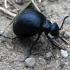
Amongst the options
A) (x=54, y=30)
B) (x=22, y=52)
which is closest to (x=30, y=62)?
(x=22, y=52)

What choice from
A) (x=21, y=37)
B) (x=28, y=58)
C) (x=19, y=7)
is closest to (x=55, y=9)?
(x=19, y=7)

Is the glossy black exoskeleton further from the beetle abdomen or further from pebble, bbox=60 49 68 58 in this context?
pebble, bbox=60 49 68 58

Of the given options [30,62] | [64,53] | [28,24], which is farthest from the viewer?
[64,53]

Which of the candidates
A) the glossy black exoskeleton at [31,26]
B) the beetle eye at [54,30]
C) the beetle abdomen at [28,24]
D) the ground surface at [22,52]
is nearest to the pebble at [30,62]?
the ground surface at [22,52]

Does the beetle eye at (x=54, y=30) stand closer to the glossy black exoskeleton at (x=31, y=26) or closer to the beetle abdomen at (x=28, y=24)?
the glossy black exoskeleton at (x=31, y=26)

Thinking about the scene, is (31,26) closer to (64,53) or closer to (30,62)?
(30,62)

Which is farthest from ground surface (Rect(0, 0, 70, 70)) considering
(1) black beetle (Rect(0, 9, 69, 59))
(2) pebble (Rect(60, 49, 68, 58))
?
(1) black beetle (Rect(0, 9, 69, 59))

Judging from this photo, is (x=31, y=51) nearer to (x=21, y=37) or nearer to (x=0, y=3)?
(x=21, y=37)
